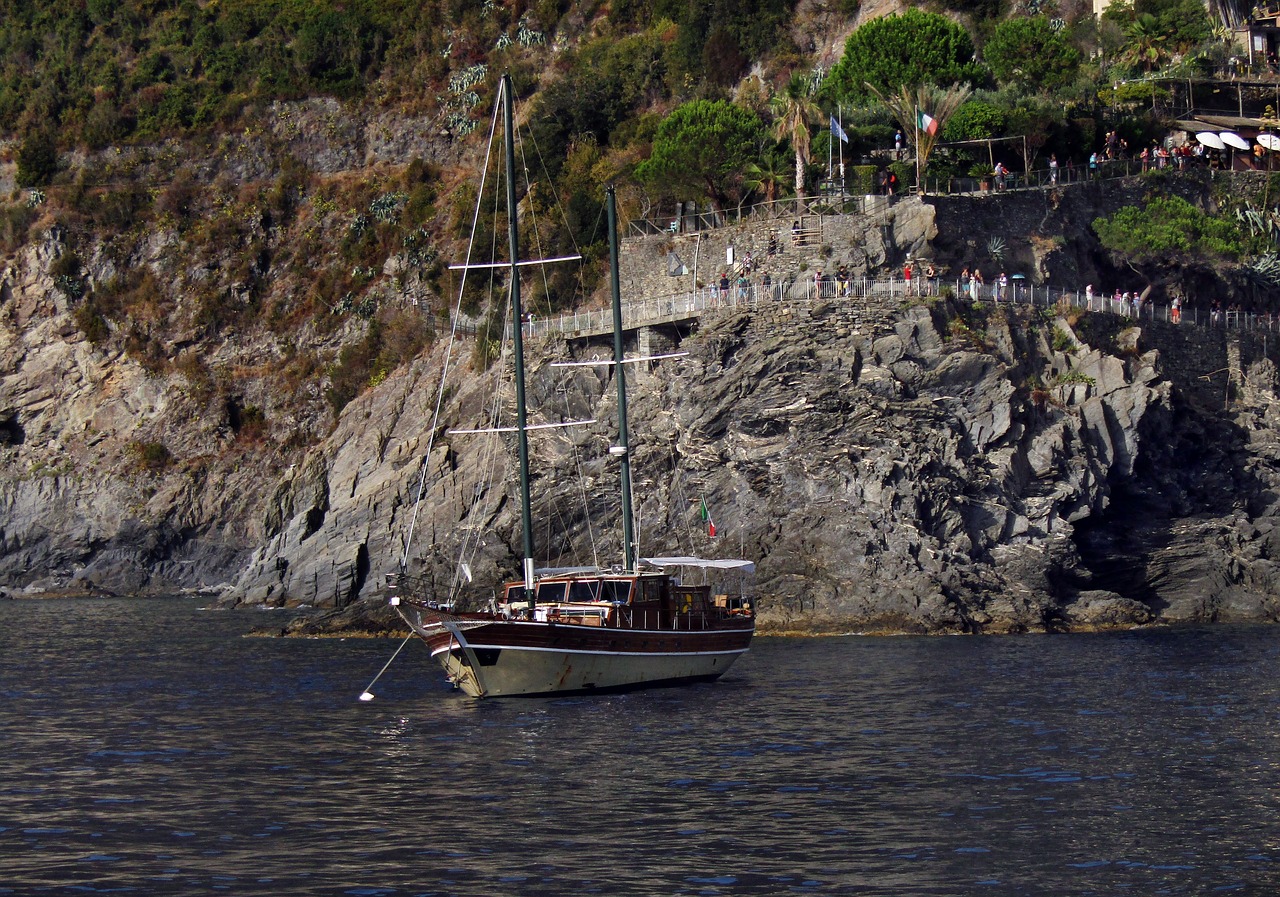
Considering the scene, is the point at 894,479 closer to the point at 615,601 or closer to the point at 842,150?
the point at 615,601

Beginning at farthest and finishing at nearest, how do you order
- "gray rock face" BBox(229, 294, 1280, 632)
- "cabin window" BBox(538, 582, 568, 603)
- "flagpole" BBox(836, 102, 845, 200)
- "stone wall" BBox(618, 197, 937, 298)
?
1. "flagpole" BBox(836, 102, 845, 200)
2. "stone wall" BBox(618, 197, 937, 298)
3. "gray rock face" BBox(229, 294, 1280, 632)
4. "cabin window" BBox(538, 582, 568, 603)

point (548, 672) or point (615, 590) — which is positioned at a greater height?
point (615, 590)

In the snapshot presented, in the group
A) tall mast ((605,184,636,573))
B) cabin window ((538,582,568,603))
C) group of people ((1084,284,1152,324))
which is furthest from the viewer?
group of people ((1084,284,1152,324))

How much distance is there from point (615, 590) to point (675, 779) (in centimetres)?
1230

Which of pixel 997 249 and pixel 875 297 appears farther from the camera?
pixel 997 249

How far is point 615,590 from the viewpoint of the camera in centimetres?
4112

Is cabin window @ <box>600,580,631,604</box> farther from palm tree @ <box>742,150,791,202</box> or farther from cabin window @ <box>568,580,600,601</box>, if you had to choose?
palm tree @ <box>742,150,791,202</box>

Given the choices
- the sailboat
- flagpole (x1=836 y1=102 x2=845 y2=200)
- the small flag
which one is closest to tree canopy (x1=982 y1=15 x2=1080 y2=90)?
flagpole (x1=836 y1=102 x2=845 y2=200)

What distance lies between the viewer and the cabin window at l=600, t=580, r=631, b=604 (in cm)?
4106

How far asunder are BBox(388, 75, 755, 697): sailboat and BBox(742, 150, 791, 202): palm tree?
2340 centimetres

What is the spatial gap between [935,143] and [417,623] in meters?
37.1

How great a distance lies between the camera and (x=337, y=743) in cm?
3344

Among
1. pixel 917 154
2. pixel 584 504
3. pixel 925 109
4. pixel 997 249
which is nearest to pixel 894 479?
pixel 584 504

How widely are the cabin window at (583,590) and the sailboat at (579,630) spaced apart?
2cm
